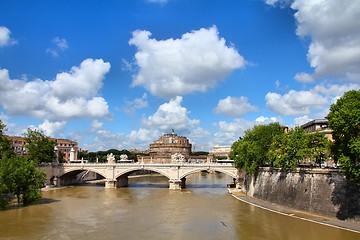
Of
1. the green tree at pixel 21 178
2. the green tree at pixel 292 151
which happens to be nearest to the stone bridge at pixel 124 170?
the green tree at pixel 292 151

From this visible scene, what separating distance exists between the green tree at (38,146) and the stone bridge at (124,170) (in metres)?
2.03

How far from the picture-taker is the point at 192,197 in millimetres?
54375

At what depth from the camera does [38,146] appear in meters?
71.6

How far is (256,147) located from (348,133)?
24.6 meters

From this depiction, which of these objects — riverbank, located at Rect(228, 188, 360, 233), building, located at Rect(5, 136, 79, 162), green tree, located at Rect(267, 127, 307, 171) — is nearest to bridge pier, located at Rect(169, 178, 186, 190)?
riverbank, located at Rect(228, 188, 360, 233)

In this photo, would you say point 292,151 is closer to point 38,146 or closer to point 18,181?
point 18,181

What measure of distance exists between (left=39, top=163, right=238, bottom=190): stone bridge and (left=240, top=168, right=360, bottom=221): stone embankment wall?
19082 millimetres

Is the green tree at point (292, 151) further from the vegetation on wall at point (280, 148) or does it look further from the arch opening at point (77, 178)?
the arch opening at point (77, 178)

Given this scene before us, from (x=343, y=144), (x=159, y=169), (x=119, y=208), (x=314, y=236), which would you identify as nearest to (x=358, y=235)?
(x=314, y=236)

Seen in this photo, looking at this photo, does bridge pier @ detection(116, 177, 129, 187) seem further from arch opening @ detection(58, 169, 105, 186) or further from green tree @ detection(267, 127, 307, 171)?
green tree @ detection(267, 127, 307, 171)

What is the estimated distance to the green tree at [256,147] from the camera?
2106 inches

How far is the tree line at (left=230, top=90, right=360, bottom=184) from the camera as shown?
2923 cm

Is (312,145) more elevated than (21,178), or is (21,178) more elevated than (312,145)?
(312,145)

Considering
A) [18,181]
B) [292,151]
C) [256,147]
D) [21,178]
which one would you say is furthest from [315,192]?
[18,181]
